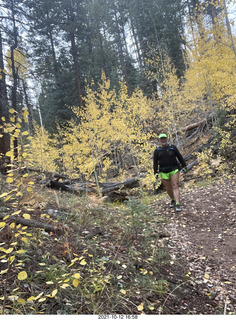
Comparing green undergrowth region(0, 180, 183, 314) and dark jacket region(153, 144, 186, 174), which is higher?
dark jacket region(153, 144, 186, 174)

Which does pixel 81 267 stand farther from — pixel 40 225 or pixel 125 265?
pixel 40 225

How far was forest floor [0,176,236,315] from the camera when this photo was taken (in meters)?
1.77

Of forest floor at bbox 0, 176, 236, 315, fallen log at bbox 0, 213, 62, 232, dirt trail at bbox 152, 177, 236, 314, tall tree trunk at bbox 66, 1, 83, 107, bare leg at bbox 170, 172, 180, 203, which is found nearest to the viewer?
forest floor at bbox 0, 176, 236, 315

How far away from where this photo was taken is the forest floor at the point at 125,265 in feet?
5.81

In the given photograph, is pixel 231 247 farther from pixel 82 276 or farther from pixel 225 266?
pixel 82 276

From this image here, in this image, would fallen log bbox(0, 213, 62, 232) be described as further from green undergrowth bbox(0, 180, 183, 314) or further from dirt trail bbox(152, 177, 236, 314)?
dirt trail bbox(152, 177, 236, 314)

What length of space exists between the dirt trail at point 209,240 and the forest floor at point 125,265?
0.5 inches

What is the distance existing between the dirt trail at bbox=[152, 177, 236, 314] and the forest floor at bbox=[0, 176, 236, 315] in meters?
0.01

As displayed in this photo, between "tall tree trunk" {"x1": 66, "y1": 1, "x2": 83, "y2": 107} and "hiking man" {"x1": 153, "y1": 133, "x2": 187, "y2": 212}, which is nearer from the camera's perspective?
"hiking man" {"x1": 153, "y1": 133, "x2": 187, "y2": 212}

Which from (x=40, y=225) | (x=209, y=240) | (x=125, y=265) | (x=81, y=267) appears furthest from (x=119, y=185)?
(x=81, y=267)

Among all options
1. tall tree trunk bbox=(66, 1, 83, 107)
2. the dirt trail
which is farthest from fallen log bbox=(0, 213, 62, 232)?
tall tree trunk bbox=(66, 1, 83, 107)

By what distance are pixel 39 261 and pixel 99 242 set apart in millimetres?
993

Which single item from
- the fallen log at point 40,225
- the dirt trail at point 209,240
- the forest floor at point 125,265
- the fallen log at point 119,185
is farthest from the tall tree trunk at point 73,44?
the fallen log at point 40,225

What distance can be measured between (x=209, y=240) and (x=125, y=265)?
6.47ft
